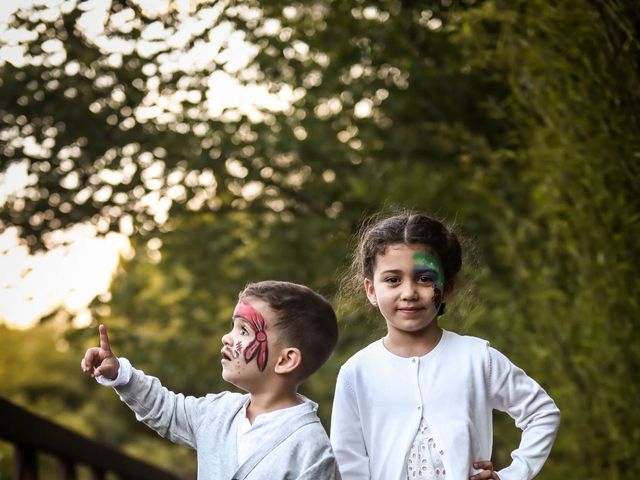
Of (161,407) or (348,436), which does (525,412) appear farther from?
(161,407)

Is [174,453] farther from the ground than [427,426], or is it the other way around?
[174,453]

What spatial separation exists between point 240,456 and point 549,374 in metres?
3.55

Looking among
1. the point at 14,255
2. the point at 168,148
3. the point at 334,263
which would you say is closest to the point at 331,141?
the point at 334,263

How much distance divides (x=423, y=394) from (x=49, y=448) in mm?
1944

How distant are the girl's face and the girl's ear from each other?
0.15 ft

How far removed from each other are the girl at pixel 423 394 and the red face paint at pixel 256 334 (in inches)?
12.9

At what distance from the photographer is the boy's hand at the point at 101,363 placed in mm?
2986

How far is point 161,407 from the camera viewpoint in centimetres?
308

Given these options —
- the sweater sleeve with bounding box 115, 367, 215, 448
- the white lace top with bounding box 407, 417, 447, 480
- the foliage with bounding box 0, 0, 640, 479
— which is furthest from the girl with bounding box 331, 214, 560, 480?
the sweater sleeve with bounding box 115, 367, 215, 448

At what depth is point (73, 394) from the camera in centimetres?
3050

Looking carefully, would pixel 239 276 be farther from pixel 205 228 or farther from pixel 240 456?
pixel 240 456

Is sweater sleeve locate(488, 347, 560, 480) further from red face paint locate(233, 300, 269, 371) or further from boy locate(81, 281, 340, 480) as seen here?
red face paint locate(233, 300, 269, 371)

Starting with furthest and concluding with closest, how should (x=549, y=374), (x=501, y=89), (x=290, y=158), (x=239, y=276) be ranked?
(x=239, y=276)
(x=290, y=158)
(x=501, y=89)
(x=549, y=374)

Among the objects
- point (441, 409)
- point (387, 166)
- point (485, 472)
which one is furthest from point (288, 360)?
point (387, 166)
